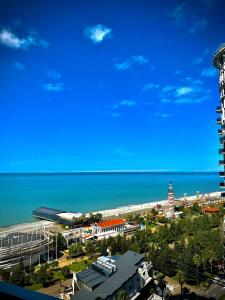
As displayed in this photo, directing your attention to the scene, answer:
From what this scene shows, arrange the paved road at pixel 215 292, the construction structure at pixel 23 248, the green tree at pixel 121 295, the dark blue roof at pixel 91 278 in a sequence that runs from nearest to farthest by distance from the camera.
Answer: the green tree at pixel 121 295, the dark blue roof at pixel 91 278, the paved road at pixel 215 292, the construction structure at pixel 23 248

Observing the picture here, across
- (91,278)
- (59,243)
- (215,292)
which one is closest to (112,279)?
(91,278)

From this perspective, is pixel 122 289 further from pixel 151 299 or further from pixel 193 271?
pixel 193 271

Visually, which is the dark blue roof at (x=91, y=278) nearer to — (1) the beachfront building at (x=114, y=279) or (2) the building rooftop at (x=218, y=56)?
(1) the beachfront building at (x=114, y=279)

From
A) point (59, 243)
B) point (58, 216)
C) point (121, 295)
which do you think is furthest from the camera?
point (58, 216)

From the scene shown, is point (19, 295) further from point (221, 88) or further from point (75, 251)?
point (75, 251)

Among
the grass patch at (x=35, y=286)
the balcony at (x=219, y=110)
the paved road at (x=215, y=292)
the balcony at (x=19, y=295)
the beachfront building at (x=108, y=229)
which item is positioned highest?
the balcony at (x=219, y=110)

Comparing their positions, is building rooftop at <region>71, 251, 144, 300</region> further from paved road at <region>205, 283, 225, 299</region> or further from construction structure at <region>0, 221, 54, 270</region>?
construction structure at <region>0, 221, 54, 270</region>

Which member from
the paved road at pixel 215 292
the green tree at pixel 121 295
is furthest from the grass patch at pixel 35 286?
the paved road at pixel 215 292

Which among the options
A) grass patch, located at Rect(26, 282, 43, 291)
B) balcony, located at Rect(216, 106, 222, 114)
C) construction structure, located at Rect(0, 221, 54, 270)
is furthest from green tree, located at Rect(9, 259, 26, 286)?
balcony, located at Rect(216, 106, 222, 114)
